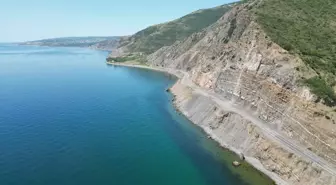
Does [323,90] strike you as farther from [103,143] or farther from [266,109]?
[103,143]

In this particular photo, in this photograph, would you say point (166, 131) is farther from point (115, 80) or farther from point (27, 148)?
point (115, 80)

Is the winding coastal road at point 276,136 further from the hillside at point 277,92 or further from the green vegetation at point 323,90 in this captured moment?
the green vegetation at point 323,90

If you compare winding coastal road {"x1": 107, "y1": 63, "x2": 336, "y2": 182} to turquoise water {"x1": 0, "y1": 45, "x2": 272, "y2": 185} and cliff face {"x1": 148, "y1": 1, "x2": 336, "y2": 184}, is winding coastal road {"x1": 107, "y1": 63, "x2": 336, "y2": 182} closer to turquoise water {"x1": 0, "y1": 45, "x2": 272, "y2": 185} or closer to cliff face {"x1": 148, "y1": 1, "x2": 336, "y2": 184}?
cliff face {"x1": 148, "y1": 1, "x2": 336, "y2": 184}

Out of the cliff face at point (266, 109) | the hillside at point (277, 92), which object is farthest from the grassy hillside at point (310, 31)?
the cliff face at point (266, 109)

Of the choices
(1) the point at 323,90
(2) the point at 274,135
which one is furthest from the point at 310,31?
(2) the point at 274,135

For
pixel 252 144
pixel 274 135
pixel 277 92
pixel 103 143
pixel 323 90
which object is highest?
pixel 323 90

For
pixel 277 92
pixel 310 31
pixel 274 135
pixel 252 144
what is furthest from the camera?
pixel 310 31

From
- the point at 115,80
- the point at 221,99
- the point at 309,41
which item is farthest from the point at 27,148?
the point at 115,80
